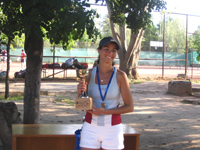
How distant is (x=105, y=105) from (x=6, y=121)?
9.17 feet

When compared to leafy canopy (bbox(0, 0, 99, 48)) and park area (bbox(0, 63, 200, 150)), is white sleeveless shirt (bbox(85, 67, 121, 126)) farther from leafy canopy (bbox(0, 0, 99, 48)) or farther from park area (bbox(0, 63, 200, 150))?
park area (bbox(0, 63, 200, 150))

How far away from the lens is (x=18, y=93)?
10055 millimetres

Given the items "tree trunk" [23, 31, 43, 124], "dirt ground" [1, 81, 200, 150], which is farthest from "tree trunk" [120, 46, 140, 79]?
"tree trunk" [23, 31, 43, 124]

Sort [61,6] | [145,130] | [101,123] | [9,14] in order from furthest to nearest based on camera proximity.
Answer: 1. [145,130]
2. [9,14]
3. [61,6]
4. [101,123]

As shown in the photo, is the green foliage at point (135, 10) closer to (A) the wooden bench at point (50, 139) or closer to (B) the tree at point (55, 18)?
(B) the tree at point (55, 18)

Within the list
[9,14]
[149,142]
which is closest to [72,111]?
[149,142]

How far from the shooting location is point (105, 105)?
2.45 m

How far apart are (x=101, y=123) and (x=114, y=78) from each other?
42 cm

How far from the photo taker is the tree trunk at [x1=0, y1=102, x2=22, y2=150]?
4605 mm

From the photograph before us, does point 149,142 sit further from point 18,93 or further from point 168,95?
point 168,95

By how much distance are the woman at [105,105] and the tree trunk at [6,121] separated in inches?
101

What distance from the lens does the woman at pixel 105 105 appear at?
240cm

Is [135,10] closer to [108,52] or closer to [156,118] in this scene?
[108,52]

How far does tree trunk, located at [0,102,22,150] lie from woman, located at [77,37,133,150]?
2555 mm
